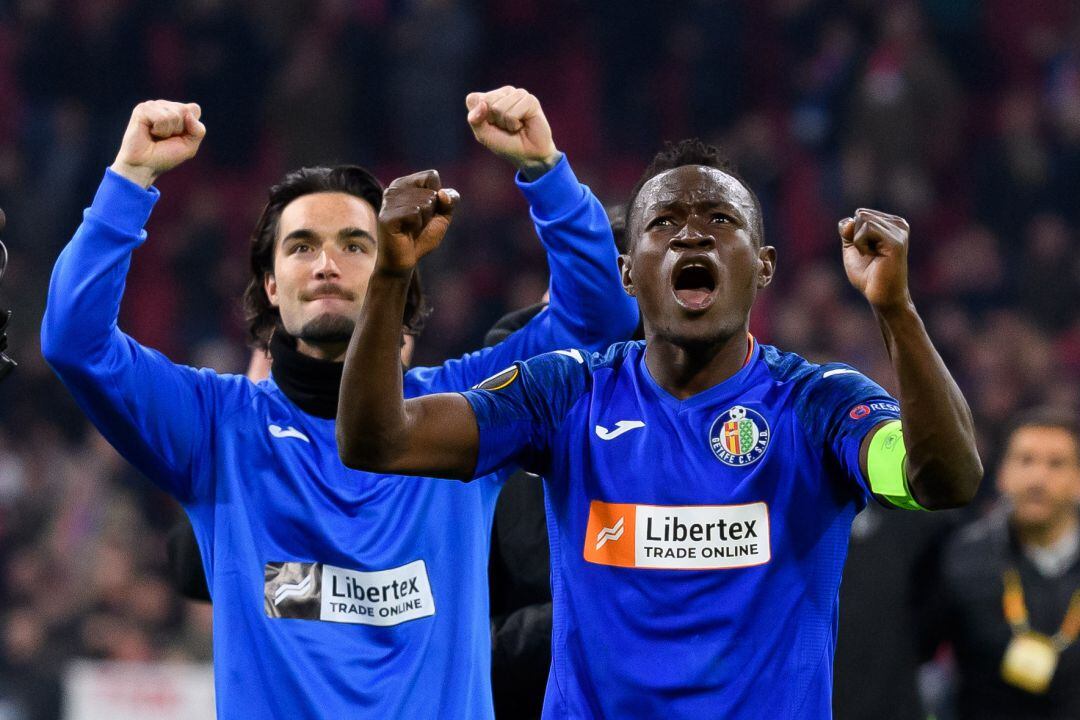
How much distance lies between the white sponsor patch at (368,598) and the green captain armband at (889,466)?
124 cm

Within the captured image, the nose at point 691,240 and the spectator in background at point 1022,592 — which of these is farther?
the spectator in background at point 1022,592

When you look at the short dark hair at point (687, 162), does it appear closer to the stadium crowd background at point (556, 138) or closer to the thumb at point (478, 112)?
the thumb at point (478, 112)

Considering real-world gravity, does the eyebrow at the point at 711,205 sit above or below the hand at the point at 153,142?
below

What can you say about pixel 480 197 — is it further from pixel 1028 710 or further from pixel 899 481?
pixel 899 481

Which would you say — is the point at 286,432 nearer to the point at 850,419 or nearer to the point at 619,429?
the point at 619,429

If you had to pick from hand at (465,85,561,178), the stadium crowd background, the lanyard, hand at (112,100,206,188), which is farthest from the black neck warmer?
the stadium crowd background

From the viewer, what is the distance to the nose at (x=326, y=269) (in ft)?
11.7

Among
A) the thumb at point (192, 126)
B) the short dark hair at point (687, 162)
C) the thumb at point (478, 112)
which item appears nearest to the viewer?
the short dark hair at point (687, 162)

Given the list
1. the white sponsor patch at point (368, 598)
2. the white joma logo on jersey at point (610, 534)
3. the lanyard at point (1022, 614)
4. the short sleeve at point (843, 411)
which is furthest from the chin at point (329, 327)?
the lanyard at point (1022, 614)

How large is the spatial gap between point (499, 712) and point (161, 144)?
5.63 ft

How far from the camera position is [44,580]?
8.16 metres

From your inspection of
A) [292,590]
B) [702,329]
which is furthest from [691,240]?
[292,590]

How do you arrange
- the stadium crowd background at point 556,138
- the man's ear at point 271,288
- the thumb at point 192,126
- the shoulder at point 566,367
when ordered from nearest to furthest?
the shoulder at point 566,367
the thumb at point 192,126
the man's ear at point 271,288
the stadium crowd background at point 556,138

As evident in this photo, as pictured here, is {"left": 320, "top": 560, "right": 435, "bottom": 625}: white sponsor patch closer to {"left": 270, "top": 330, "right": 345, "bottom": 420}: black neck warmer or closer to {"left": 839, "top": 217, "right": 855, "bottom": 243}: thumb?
{"left": 270, "top": 330, "right": 345, "bottom": 420}: black neck warmer
